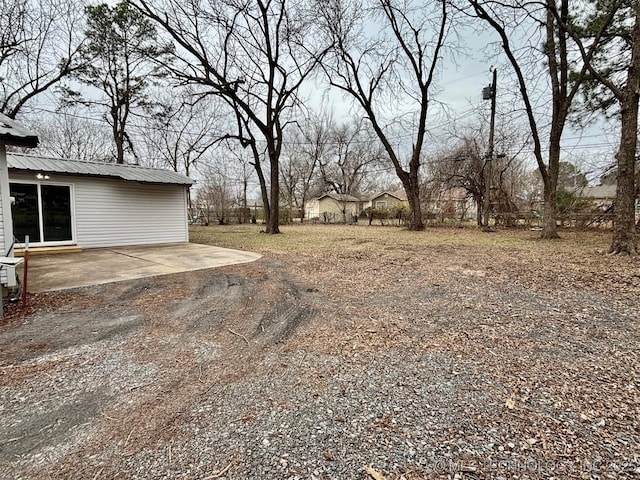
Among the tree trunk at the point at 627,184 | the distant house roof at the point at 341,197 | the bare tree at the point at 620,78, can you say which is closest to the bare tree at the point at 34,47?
the bare tree at the point at 620,78

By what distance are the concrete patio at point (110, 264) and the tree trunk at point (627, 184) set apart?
8.08 m

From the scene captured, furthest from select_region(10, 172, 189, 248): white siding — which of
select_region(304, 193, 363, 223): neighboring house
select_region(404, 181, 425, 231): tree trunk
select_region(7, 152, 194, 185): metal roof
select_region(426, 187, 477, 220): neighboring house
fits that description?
select_region(304, 193, 363, 223): neighboring house

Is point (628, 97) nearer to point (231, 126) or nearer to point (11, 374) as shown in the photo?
point (11, 374)

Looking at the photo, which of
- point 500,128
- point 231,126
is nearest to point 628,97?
point 500,128

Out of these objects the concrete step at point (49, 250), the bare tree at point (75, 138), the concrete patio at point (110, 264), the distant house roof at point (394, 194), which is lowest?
the concrete patio at point (110, 264)

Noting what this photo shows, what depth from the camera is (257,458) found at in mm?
1522

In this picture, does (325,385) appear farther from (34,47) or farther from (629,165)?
(34,47)

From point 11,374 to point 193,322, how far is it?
1.42 metres

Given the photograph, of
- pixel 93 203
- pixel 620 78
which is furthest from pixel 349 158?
pixel 93 203

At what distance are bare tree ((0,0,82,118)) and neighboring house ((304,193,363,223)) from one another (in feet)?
60.0

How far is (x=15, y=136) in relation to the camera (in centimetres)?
406

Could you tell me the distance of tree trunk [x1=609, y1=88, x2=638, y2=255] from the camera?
263 inches

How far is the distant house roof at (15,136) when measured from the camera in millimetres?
4035

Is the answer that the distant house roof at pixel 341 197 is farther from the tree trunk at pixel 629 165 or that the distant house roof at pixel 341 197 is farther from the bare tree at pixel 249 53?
the tree trunk at pixel 629 165
